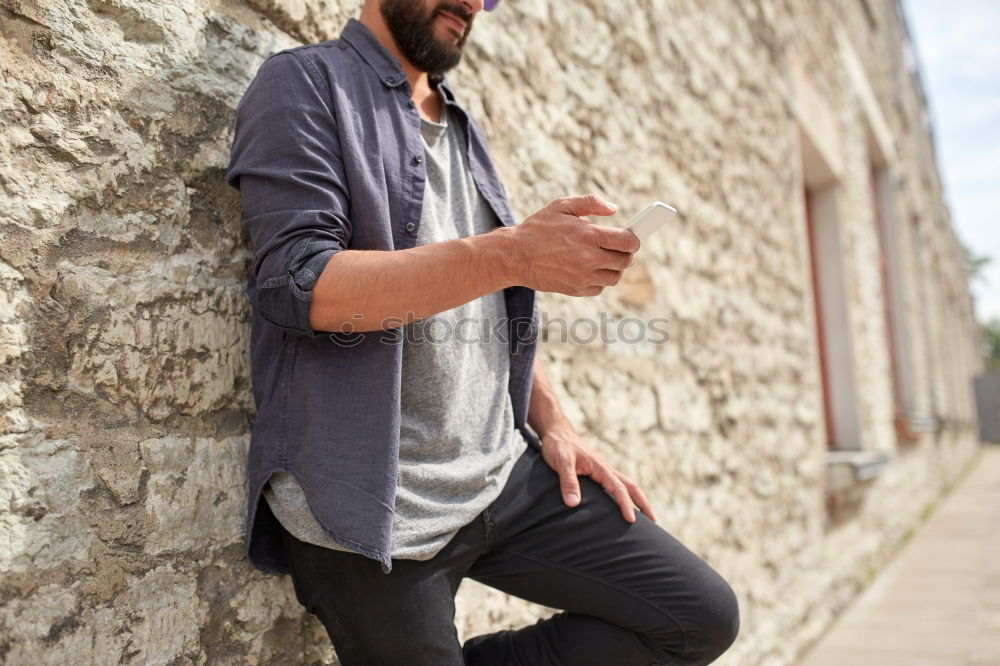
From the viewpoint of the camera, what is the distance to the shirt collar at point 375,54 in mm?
1297

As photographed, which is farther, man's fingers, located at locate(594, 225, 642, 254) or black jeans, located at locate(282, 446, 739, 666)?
black jeans, located at locate(282, 446, 739, 666)

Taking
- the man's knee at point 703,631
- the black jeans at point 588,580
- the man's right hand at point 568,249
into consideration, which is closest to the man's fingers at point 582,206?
the man's right hand at point 568,249

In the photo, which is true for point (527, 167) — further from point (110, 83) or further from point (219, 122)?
point (110, 83)

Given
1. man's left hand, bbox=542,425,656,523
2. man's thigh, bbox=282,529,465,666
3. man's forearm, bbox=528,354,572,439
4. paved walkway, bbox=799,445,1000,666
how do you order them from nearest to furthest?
man's thigh, bbox=282,529,465,666
man's left hand, bbox=542,425,656,523
man's forearm, bbox=528,354,572,439
paved walkway, bbox=799,445,1000,666

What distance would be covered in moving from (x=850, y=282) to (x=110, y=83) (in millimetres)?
5445

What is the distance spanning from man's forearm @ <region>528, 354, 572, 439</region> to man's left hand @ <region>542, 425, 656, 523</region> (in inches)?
1.0

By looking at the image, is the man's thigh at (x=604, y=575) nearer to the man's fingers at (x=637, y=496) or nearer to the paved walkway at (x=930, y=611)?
the man's fingers at (x=637, y=496)

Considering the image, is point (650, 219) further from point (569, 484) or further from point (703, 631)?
point (703, 631)

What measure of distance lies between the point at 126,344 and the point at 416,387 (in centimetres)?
44

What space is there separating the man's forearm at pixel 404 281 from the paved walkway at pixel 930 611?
2.95 m

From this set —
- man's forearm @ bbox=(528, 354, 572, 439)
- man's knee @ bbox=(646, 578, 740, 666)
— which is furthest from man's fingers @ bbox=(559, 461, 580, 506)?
man's knee @ bbox=(646, 578, 740, 666)

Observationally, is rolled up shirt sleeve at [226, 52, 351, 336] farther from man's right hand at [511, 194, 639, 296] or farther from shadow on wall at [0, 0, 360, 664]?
man's right hand at [511, 194, 639, 296]

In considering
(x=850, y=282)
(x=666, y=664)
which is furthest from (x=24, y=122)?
(x=850, y=282)

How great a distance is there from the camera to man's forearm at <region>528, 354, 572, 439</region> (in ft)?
5.13
